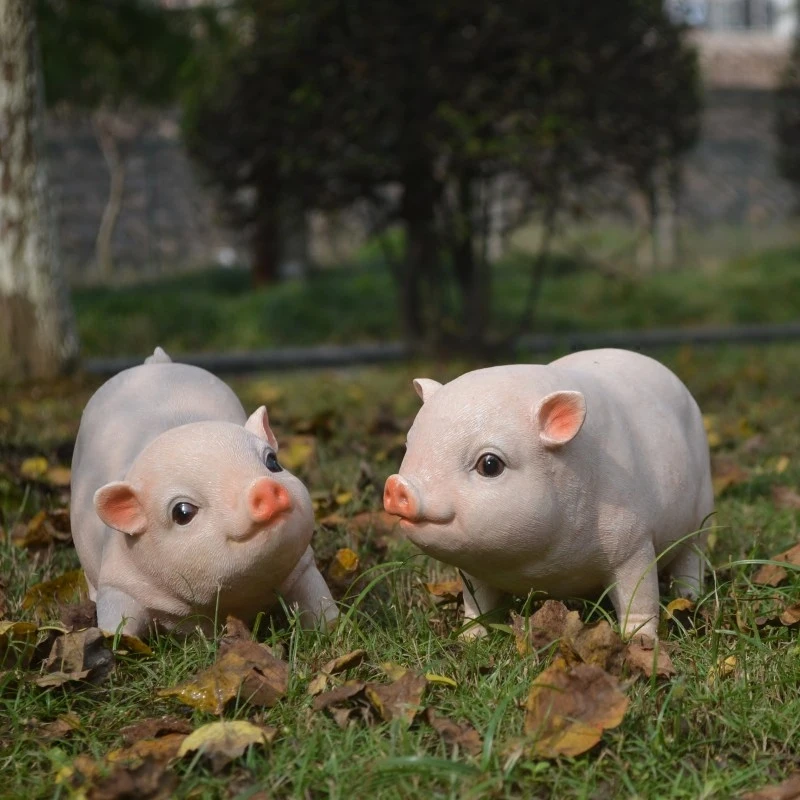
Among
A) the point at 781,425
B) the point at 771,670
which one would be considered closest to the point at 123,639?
the point at 771,670

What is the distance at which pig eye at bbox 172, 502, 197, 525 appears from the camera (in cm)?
253

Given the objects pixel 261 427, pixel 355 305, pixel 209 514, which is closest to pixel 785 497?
pixel 261 427

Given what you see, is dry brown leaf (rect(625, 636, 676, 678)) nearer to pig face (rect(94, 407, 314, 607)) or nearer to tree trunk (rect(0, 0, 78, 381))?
pig face (rect(94, 407, 314, 607))

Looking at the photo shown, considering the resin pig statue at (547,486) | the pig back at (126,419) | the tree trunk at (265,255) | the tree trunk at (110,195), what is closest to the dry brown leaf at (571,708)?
the resin pig statue at (547,486)

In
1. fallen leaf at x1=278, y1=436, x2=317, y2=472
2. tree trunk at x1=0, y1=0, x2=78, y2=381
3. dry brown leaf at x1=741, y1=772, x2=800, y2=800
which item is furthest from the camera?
tree trunk at x1=0, y1=0, x2=78, y2=381

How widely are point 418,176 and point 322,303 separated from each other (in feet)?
14.9

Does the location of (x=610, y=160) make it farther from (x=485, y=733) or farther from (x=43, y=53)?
(x=485, y=733)

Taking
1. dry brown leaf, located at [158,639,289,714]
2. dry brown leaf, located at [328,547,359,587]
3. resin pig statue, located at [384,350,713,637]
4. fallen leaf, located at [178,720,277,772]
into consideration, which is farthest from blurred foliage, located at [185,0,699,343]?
fallen leaf, located at [178,720,277,772]

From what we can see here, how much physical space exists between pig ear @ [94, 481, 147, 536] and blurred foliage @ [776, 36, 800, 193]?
12.7m

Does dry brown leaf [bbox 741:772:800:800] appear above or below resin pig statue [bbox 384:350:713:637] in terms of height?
below

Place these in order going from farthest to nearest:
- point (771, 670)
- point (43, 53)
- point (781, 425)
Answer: point (43, 53), point (781, 425), point (771, 670)

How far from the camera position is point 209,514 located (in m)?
2.50

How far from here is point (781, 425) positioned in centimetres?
532

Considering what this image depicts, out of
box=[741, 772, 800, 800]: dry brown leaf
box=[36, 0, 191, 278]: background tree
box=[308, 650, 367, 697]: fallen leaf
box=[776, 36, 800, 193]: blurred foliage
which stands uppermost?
box=[36, 0, 191, 278]: background tree
